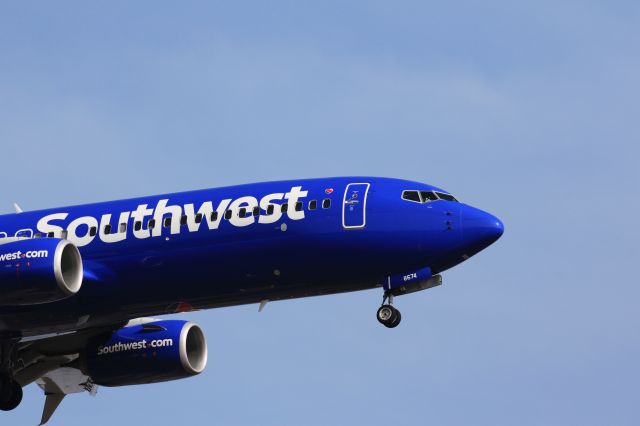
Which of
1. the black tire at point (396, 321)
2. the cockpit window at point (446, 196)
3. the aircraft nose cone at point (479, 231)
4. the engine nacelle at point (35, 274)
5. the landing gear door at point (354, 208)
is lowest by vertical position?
the black tire at point (396, 321)

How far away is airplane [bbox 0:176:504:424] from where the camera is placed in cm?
4666

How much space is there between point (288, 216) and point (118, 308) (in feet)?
19.5

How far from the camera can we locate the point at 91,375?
5359 cm

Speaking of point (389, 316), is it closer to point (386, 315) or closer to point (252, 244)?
point (386, 315)

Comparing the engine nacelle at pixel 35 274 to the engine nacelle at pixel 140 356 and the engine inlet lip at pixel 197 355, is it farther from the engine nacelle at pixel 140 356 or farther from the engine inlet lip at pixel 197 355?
the engine inlet lip at pixel 197 355

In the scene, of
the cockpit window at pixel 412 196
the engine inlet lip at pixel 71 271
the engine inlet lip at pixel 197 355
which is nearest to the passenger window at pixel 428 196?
the cockpit window at pixel 412 196

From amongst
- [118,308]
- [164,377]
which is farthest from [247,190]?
[164,377]

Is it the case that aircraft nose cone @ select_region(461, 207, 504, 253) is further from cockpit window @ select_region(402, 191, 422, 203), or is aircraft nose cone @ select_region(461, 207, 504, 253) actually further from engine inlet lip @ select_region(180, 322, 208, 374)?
engine inlet lip @ select_region(180, 322, 208, 374)

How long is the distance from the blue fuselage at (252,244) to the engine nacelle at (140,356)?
3.83 meters

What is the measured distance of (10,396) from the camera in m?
51.2

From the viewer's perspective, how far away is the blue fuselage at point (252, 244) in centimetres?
4684

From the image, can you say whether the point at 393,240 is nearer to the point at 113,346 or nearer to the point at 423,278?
the point at 423,278

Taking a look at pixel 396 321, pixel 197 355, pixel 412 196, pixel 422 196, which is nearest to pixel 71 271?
pixel 197 355

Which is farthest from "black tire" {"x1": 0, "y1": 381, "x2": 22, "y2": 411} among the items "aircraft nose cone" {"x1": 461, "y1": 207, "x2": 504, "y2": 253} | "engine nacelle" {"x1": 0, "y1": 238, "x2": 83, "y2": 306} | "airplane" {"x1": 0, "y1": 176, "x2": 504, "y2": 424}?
"aircraft nose cone" {"x1": 461, "y1": 207, "x2": 504, "y2": 253}
